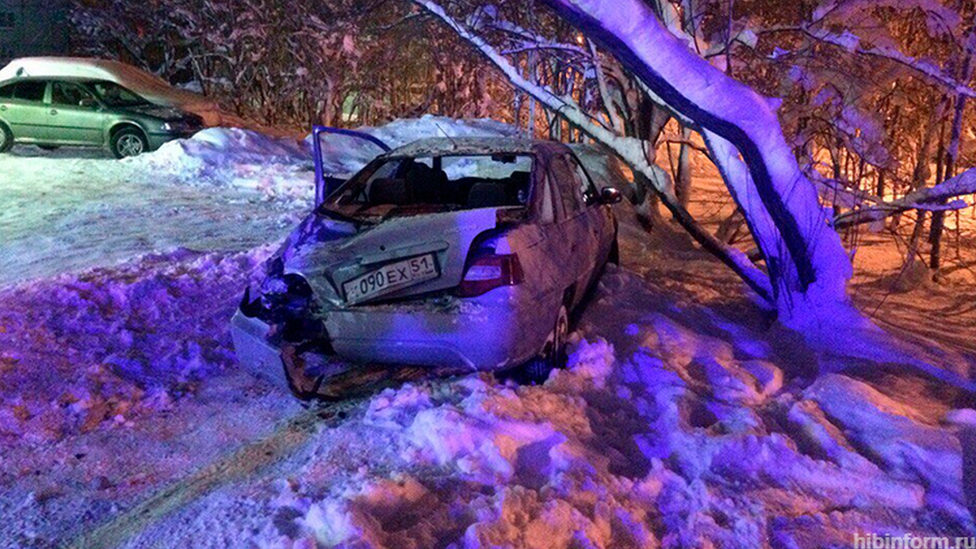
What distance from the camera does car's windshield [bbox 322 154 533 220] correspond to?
4910 mm

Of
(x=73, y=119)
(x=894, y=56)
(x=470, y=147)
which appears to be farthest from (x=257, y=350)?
(x=73, y=119)

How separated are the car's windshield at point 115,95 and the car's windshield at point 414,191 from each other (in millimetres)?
10359

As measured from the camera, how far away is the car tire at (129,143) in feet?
44.5

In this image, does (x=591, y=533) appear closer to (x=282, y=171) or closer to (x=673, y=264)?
(x=673, y=264)

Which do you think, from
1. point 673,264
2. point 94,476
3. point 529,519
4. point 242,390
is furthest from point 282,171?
point 529,519

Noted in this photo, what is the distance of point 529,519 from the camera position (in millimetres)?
2926

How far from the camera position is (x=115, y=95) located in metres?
13.9

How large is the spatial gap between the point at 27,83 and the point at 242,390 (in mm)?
11964

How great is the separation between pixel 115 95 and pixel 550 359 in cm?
1237

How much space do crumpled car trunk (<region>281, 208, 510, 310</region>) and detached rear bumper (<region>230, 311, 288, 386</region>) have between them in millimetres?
355

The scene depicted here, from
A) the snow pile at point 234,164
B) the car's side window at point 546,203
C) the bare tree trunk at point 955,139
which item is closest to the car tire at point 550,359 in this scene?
the car's side window at point 546,203

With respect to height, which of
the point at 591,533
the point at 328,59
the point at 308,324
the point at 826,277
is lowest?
the point at 591,533

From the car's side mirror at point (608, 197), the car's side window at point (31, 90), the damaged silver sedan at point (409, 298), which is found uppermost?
the car's side window at point (31, 90)

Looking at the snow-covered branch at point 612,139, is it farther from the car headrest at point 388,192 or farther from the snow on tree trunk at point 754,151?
the car headrest at point 388,192
